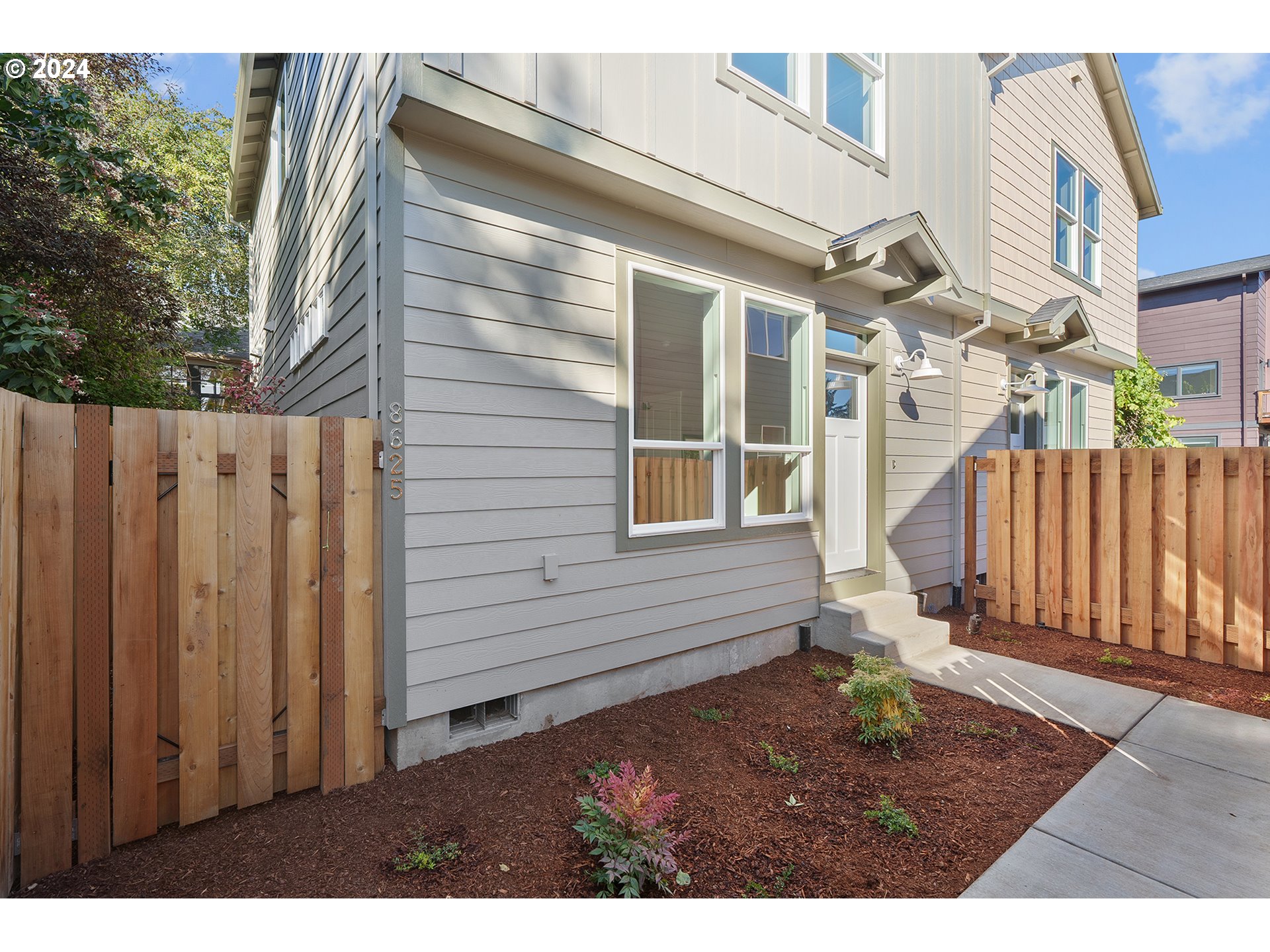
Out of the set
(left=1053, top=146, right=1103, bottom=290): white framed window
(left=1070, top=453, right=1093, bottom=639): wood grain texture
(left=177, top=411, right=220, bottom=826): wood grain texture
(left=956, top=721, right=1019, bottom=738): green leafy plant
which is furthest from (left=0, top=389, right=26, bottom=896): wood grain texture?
(left=1053, top=146, right=1103, bottom=290): white framed window

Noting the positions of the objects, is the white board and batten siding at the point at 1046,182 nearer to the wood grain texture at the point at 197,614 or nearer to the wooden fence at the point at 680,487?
the wooden fence at the point at 680,487

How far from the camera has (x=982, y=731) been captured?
3.36m

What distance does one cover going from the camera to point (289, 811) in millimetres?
2613

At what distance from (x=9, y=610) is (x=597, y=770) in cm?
233

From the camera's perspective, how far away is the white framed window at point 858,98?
16.8ft

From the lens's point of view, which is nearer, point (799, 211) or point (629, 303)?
point (629, 303)

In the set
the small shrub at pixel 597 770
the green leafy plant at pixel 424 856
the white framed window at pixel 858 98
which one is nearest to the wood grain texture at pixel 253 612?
the green leafy plant at pixel 424 856

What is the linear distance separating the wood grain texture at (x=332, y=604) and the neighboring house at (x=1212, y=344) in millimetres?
19066

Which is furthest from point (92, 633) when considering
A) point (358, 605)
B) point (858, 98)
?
point (858, 98)

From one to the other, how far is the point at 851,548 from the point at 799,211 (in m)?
2.97

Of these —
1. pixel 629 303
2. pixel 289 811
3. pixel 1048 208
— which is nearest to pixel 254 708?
pixel 289 811

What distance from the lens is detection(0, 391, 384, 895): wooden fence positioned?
216cm

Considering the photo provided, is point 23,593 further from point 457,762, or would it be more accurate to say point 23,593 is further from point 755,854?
point 755,854

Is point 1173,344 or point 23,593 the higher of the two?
point 1173,344
